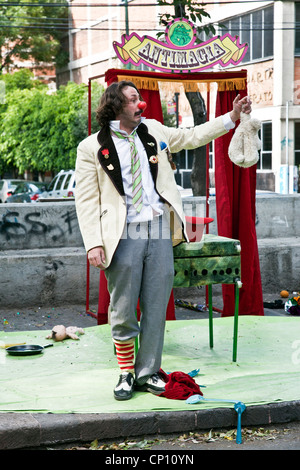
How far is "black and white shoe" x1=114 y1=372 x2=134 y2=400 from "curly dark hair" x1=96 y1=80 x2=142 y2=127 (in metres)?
1.80

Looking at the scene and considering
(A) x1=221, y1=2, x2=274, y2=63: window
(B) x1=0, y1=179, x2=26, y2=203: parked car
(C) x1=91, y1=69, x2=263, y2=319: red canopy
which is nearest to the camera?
(C) x1=91, y1=69, x2=263, y2=319: red canopy

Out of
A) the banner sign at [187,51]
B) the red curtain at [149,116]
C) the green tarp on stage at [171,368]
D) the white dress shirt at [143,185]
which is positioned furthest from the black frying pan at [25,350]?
the banner sign at [187,51]

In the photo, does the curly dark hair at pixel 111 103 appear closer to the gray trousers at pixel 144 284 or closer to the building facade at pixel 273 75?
the gray trousers at pixel 144 284

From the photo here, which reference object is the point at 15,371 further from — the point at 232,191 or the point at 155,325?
the point at 232,191

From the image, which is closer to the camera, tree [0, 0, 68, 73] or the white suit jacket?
the white suit jacket

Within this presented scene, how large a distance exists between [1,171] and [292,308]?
36.2m

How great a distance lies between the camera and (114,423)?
4379 mm

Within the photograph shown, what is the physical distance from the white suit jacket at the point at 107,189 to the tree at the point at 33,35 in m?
38.9

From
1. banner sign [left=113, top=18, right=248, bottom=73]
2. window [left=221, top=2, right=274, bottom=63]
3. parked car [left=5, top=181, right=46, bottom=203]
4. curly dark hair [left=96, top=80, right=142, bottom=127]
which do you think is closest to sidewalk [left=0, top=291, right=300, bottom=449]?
curly dark hair [left=96, top=80, right=142, bottom=127]

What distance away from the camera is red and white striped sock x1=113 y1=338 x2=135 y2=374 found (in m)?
5.00

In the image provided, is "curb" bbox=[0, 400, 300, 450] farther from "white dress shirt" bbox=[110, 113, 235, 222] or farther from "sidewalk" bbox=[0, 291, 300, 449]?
"white dress shirt" bbox=[110, 113, 235, 222]

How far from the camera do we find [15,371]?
5.60 metres
